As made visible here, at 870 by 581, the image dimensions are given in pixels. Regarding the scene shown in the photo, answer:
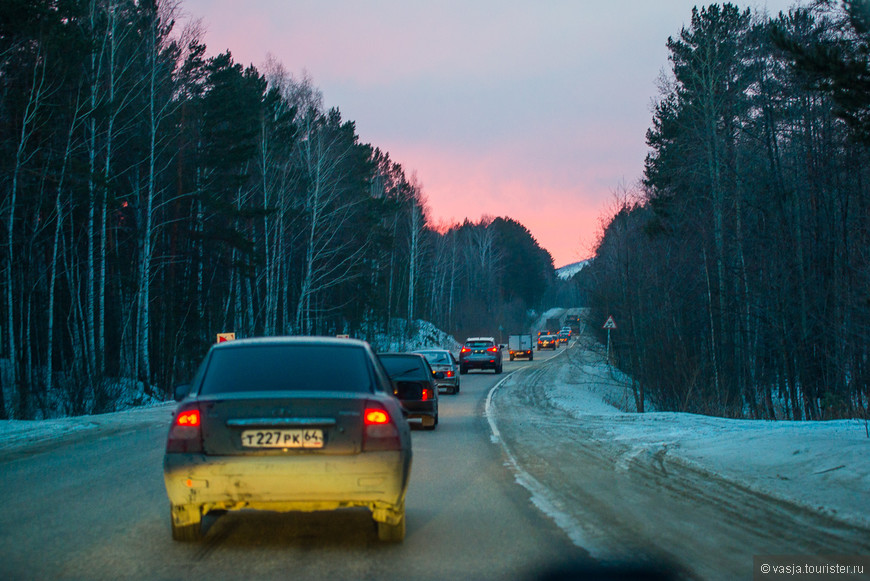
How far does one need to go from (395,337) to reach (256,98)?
31.9 m

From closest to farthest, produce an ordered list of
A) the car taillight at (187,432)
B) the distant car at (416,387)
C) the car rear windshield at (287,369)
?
the car taillight at (187,432) < the car rear windshield at (287,369) < the distant car at (416,387)

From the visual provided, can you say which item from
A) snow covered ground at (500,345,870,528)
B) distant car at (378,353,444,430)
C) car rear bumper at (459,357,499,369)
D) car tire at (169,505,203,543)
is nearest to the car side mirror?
car tire at (169,505,203,543)

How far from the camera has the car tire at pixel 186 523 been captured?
618 cm

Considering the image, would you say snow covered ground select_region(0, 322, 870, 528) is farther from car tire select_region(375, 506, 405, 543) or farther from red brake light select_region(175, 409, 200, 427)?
red brake light select_region(175, 409, 200, 427)

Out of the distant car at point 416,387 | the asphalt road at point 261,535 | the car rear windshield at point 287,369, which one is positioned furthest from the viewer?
the distant car at point 416,387

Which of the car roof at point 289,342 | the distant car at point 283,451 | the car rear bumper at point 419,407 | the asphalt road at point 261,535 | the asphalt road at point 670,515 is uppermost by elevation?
the car roof at point 289,342

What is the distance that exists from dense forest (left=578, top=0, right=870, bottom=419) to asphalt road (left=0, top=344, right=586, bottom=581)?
496 inches

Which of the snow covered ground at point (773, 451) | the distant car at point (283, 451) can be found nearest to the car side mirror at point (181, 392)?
the distant car at point (283, 451)

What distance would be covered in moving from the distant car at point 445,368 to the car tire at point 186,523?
73.4 feet

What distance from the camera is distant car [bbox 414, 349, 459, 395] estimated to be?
29.2 m

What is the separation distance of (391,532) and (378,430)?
2.93ft

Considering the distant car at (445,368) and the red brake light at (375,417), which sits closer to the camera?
the red brake light at (375,417)

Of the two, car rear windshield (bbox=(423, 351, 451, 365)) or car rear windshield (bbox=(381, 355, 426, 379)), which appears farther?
car rear windshield (bbox=(423, 351, 451, 365))

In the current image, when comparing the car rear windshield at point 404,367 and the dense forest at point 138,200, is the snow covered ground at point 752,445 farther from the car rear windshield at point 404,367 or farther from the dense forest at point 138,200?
the dense forest at point 138,200
